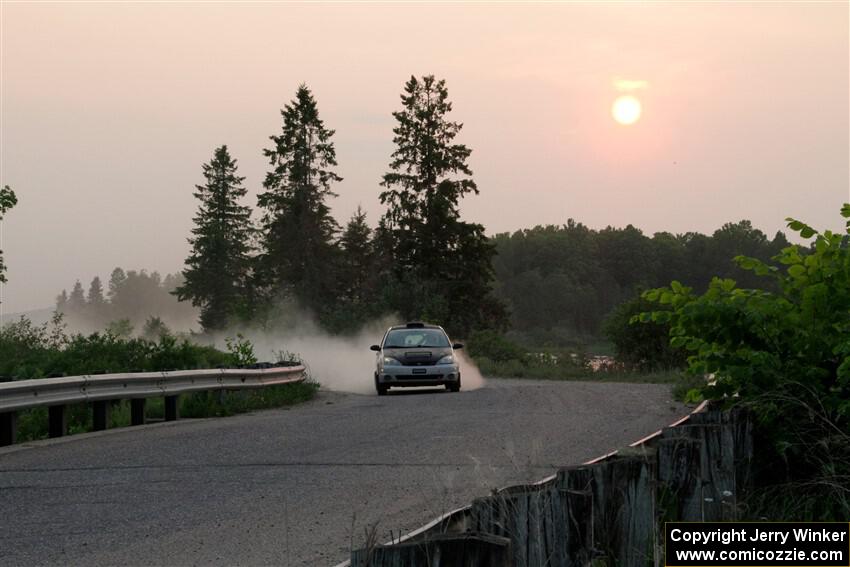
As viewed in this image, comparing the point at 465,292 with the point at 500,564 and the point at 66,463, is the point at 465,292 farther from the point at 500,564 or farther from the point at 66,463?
the point at 500,564

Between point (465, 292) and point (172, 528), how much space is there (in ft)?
243

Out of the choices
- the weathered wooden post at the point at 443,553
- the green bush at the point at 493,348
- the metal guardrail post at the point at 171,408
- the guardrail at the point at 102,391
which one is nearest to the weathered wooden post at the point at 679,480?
the weathered wooden post at the point at 443,553

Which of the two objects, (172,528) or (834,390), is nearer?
(172,528)

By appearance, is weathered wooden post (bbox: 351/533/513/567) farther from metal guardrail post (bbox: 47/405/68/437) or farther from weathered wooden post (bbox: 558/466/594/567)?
metal guardrail post (bbox: 47/405/68/437)

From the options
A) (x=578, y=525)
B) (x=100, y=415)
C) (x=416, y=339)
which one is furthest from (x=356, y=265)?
(x=578, y=525)

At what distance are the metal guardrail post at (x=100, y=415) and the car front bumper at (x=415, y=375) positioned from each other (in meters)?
12.4

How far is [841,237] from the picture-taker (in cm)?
948

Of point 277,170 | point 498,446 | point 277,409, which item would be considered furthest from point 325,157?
point 498,446

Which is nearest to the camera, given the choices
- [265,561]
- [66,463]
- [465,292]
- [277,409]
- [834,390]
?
[265,561]

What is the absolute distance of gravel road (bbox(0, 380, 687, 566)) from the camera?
7.79 meters

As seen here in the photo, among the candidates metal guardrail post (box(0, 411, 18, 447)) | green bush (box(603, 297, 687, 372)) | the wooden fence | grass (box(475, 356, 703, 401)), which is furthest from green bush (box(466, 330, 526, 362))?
the wooden fence

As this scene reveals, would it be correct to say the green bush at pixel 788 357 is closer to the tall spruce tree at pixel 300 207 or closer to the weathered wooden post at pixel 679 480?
Result: the weathered wooden post at pixel 679 480

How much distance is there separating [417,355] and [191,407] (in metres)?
9.53

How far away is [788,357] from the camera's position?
938 centimetres
